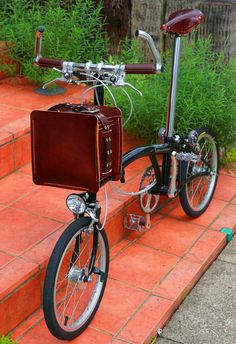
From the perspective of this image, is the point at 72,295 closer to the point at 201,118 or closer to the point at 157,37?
the point at 201,118

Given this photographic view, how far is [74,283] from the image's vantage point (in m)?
2.97

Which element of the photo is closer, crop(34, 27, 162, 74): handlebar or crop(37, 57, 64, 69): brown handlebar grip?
crop(34, 27, 162, 74): handlebar

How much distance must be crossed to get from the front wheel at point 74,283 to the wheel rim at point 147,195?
602 millimetres

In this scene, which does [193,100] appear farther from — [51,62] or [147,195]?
[51,62]

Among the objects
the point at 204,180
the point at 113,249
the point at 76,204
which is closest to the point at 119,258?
the point at 113,249

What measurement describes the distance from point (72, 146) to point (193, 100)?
1883mm

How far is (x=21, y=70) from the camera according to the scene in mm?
5215

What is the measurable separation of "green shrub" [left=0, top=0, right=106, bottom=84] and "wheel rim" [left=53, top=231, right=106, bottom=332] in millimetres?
2064

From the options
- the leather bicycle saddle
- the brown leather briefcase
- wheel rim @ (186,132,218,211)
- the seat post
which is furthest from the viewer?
wheel rim @ (186,132,218,211)

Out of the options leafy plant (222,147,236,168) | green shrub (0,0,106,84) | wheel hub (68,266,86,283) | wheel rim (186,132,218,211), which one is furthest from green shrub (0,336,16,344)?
leafy plant (222,147,236,168)

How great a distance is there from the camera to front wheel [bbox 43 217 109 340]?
2748 mm

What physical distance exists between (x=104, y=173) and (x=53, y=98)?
7.31ft

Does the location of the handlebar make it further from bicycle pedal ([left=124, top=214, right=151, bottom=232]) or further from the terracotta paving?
bicycle pedal ([left=124, top=214, right=151, bottom=232])

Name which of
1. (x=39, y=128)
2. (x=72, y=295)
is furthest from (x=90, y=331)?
(x=39, y=128)
